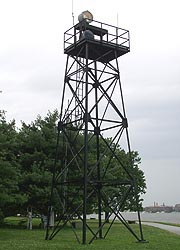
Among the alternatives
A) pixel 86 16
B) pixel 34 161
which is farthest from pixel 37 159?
pixel 86 16

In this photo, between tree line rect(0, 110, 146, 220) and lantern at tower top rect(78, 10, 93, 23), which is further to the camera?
tree line rect(0, 110, 146, 220)

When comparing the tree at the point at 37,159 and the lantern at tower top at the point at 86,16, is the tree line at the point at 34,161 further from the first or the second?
the lantern at tower top at the point at 86,16

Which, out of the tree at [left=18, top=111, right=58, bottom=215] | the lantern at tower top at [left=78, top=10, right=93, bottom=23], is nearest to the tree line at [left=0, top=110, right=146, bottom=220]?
the tree at [left=18, top=111, right=58, bottom=215]

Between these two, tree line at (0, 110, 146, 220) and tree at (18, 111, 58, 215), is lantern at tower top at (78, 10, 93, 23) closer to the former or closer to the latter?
tree line at (0, 110, 146, 220)

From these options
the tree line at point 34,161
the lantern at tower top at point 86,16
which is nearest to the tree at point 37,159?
the tree line at point 34,161

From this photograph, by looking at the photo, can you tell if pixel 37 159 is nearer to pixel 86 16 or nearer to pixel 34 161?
pixel 34 161

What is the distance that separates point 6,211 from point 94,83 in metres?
14.1

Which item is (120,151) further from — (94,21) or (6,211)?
(94,21)

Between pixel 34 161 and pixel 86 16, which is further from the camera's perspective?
pixel 34 161

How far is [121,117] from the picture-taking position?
741 inches

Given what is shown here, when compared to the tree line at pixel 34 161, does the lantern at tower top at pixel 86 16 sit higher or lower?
higher

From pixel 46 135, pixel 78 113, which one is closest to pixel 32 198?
pixel 46 135

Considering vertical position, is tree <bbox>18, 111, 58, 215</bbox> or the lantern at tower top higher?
the lantern at tower top

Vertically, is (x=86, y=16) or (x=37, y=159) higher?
(x=86, y=16)
